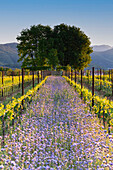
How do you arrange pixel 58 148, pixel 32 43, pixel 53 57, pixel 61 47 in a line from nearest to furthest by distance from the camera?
pixel 58 148 < pixel 53 57 < pixel 61 47 < pixel 32 43

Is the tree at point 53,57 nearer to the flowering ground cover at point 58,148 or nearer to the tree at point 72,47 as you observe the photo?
the tree at point 72,47

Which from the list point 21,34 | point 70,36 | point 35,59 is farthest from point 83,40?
point 21,34

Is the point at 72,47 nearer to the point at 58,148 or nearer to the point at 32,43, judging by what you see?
the point at 32,43

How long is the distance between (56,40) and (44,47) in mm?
3140

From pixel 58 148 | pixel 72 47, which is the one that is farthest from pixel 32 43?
pixel 58 148

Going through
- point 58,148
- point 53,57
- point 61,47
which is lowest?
point 58,148

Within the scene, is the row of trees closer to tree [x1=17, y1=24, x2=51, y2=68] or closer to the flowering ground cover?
tree [x1=17, y1=24, x2=51, y2=68]

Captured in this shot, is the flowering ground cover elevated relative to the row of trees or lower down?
lower down

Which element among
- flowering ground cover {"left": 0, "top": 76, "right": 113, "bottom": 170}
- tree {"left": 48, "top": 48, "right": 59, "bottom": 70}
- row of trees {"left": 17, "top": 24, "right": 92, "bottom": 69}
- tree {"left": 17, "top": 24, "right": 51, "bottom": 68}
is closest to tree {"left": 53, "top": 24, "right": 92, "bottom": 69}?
row of trees {"left": 17, "top": 24, "right": 92, "bottom": 69}

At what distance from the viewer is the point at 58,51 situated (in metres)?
48.1

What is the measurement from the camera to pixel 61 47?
4800cm

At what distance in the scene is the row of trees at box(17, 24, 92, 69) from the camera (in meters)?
47.0

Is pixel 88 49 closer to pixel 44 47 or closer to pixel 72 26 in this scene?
pixel 72 26

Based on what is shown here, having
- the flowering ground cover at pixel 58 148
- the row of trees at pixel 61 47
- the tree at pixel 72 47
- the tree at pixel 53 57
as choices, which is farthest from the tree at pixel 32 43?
the flowering ground cover at pixel 58 148
